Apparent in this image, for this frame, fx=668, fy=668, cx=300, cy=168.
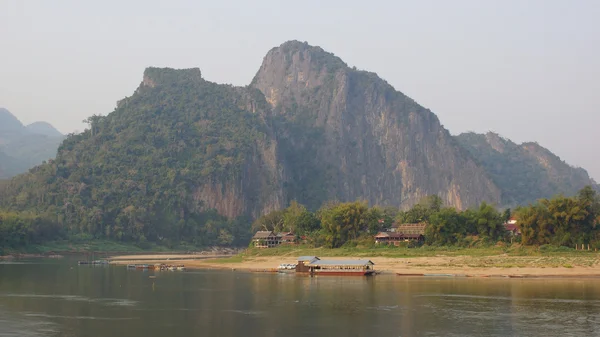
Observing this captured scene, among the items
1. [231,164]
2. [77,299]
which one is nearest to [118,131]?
[231,164]

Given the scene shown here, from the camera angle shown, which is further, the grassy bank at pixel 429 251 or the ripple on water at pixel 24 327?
the grassy bank at pixel 429 251

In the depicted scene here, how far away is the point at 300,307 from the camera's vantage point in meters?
46.0


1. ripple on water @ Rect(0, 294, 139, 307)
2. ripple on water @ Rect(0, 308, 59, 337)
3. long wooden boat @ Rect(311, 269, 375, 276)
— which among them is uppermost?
long wooden boat @ Rect(311, 269, 375, 276)

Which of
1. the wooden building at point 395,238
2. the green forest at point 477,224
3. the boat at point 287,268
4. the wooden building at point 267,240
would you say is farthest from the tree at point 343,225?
the boat at point 287,268

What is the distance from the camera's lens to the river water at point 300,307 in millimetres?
37656

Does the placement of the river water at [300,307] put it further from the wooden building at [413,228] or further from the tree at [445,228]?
the wooden building at [413,228]

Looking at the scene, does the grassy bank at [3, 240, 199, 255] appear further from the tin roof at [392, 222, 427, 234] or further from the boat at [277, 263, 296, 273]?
the tin roof at [392, 222, 427, 234]

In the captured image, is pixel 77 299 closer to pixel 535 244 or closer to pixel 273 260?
pixel 273 260

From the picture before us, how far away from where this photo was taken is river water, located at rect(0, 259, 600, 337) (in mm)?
37656

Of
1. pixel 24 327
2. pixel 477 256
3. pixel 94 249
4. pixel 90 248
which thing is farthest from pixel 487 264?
pixel 90 248

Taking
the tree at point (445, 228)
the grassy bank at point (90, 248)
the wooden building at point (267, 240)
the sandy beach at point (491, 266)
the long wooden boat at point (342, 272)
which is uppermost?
the tree at point (445, 228)

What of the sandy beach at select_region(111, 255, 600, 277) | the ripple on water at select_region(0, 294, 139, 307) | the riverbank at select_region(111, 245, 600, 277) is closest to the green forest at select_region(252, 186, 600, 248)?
the riverbank at select_region(111, 245, 600, 277)

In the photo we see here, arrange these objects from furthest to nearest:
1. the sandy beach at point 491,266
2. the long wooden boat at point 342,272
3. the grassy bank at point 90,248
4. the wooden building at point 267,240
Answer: the grassy bank at point 90,248 → the wooden building at point 267,240 → the long wooden boat at point 342,272 → the sandy beach at point 491,266

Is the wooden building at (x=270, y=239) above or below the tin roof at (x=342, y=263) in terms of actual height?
above
